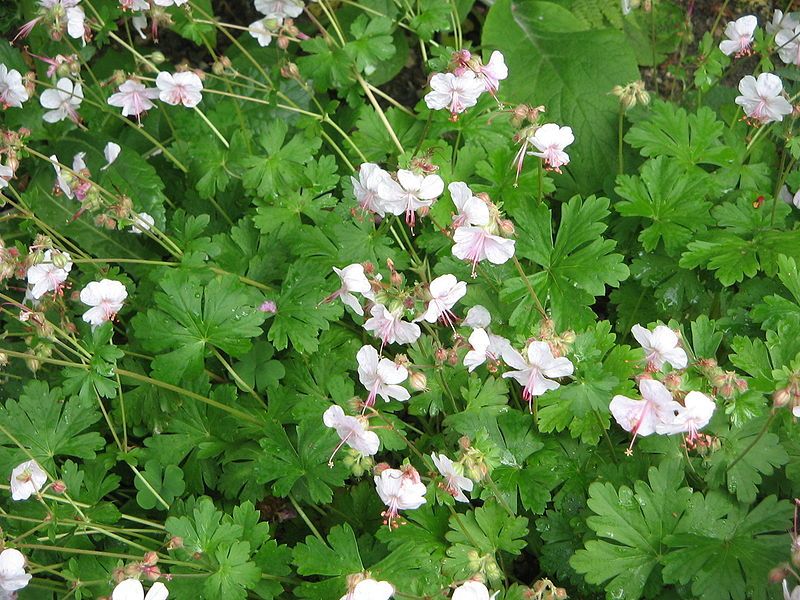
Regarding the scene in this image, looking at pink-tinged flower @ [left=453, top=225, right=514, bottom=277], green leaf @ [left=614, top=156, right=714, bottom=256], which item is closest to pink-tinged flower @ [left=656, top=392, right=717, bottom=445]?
pink-tinged flower @ [left=453, top=225, right=514, bottom=277]

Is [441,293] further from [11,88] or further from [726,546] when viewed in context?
[11,88]

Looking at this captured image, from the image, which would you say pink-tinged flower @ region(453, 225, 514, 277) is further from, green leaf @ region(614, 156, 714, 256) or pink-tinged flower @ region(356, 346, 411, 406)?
green leaf @ region(614, 156, 714, 256)

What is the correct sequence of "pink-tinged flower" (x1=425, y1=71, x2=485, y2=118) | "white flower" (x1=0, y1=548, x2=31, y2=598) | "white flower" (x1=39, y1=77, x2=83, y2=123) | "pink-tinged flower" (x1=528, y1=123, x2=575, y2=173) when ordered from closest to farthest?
"white flower" (x1=0, y1=548, x2=31, y2=598), "pink-tinged flower" (x1=528, y1=123, x2=575, y2=173), "pink-tinged flower" (x1=425, y1=71, x2=485, y2=118), "white flower" (x1=39, y1=77, x2=83, y2=123)

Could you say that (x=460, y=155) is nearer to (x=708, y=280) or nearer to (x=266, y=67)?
(x=708, y=280)

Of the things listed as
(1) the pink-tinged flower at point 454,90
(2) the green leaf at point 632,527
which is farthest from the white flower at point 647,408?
(1) the pink-tinged flower at point 454,90

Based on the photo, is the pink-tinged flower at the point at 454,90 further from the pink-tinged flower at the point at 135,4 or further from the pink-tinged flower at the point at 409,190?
the pink-tinged flower at the point at 135,4

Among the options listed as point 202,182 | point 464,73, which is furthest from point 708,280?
point 202,182

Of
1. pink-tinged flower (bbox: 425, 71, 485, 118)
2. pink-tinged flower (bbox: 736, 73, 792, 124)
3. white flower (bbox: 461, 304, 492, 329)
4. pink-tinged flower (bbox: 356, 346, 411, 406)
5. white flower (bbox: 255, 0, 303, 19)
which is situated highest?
white flower (bbox: 255, 0, 303, 19)
